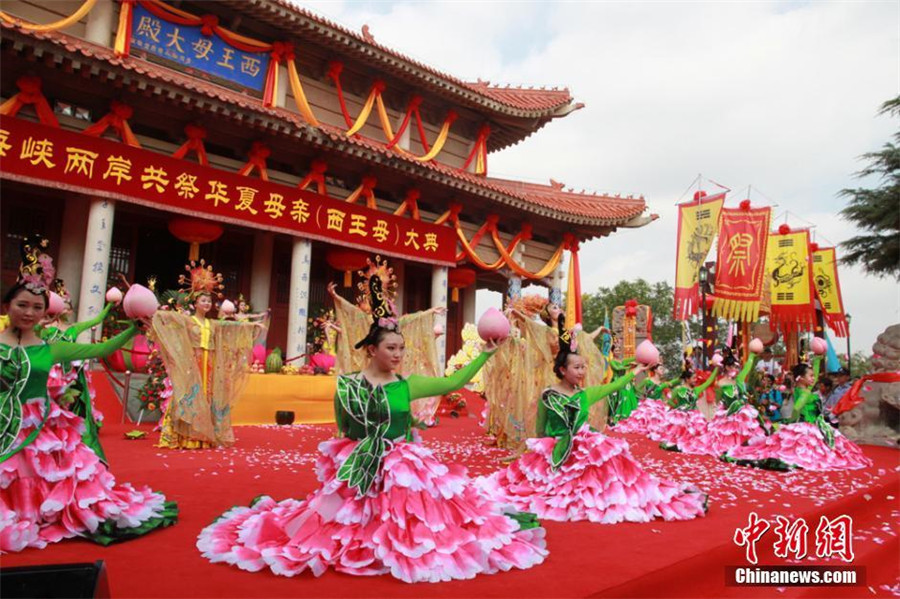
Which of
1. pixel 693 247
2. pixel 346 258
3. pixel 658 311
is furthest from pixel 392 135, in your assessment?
pixel 658 311

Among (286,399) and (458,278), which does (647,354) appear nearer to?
(286,399)

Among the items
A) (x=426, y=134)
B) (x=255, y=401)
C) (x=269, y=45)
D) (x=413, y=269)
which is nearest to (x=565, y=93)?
(x=426, y=134)

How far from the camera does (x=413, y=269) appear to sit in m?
15.5

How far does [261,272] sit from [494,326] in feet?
33.0

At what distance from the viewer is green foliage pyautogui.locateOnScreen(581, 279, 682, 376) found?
3684 cm

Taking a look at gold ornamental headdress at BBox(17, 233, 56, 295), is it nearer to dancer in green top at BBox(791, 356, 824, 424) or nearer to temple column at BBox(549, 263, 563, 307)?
dancer in green top at BBox(791, 356, 824, 424)

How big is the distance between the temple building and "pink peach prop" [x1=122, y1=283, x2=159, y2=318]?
6533mm

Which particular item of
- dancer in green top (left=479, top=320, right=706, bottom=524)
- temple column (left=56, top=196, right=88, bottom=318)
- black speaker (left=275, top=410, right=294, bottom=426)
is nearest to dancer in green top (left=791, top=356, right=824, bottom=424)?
dancer in green top (left=479, top=320, right=706, bottom=524)

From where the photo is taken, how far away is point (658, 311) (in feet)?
121

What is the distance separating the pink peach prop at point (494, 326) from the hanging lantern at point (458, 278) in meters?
11.3

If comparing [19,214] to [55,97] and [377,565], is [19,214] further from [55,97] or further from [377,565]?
[377,565]

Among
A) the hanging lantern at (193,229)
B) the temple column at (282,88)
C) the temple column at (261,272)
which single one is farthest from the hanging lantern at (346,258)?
the temple column at (282,88)

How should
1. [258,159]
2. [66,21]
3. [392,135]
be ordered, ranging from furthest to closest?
1. [392,135]
2. [258,159]
3. [66,21]

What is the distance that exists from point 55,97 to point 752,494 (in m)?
11.0
